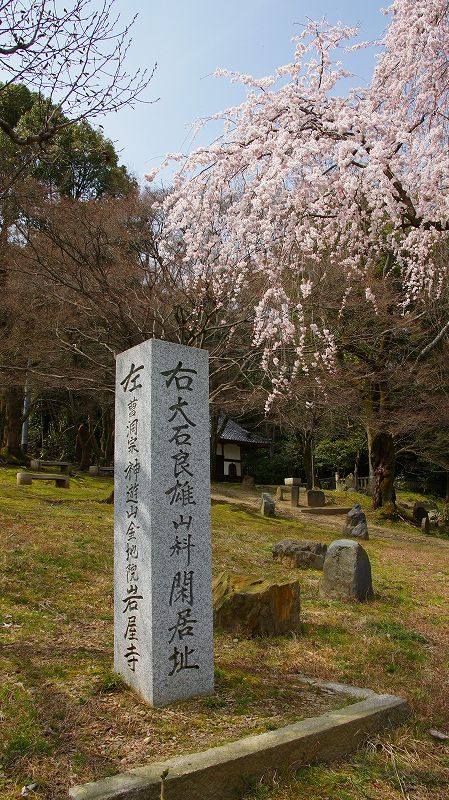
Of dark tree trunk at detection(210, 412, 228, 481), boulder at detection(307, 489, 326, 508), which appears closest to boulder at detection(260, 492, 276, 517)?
boulder at detection(307, 489, 326, 508)

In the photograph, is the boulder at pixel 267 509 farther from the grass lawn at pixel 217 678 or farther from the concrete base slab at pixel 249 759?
the concrete base slab at pixel 249 759

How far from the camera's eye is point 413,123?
220 inches

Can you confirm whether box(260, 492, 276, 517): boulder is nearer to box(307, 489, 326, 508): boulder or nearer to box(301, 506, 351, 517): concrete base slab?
box(301, 506, 351, 517): concrete base slab

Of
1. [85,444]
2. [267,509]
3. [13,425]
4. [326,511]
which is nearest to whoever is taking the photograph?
[267,509]

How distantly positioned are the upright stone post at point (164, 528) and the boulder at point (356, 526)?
1189 cm

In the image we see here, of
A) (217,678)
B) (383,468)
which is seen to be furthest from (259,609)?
(383,468)

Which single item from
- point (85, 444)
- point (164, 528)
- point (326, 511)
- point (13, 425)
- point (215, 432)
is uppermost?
point (215, 432)

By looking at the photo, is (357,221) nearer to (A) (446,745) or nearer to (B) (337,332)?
(A) (446,745)

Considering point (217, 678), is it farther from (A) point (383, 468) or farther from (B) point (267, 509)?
(A) point (383, 468)

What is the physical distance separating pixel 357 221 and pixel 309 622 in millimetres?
4289

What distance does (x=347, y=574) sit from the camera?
823cm

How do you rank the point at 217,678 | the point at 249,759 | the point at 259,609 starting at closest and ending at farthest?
the point at 249,759
the point at 217,678
the point at 259,609

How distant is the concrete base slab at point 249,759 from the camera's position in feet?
10.2

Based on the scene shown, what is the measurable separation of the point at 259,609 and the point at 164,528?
231 centimetres
